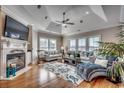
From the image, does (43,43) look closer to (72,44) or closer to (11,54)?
(72,44)

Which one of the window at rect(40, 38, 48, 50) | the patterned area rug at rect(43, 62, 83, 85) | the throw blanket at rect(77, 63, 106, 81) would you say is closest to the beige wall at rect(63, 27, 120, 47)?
the throw blanket at rect(77, 63, 106, 81)

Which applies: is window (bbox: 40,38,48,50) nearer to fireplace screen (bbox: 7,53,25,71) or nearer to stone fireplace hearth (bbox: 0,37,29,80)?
stone fireplace hearth (bbox: 0,37,29,80)

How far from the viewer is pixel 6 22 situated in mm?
3352

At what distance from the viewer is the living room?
305 cm

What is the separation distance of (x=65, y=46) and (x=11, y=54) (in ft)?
19.8

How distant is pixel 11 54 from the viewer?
155 inches

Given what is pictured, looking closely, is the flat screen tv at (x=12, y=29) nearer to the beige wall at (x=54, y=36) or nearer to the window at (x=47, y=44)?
the beige wall at (x=54, y=36)

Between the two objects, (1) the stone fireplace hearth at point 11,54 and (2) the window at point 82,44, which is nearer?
(1) the stone fireplace hearth at point 11,54

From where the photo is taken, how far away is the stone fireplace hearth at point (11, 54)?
11.2 feet

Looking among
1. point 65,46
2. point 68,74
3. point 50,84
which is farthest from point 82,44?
point 50,84

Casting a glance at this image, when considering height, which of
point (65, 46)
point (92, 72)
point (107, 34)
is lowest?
point (92, 72)

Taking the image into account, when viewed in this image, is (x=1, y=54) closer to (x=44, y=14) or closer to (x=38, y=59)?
(x=44, y=14)

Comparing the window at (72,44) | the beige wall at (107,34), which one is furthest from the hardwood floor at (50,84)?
the window at (72,44)
